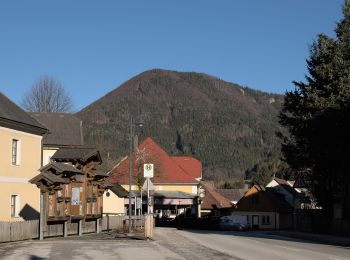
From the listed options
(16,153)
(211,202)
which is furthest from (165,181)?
(16,153)

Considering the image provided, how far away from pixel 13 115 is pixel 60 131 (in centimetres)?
1451

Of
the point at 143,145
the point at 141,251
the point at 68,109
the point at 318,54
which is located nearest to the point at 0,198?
the point at 141,251

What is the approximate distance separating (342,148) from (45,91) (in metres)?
49.0

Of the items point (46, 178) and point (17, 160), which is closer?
point (46, 178)

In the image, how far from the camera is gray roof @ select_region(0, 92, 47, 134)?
37656 mm

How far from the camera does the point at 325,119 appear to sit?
139 feet

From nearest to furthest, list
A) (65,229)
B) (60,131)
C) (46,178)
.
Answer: (46,178)
(65,229)
(60,131)

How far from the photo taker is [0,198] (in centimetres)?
3631

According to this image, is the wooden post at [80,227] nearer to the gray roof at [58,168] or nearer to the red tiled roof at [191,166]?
the gray roof at [58,168]

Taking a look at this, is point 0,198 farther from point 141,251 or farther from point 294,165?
point 294,165

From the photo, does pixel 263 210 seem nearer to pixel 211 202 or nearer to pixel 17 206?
pixel 211 202

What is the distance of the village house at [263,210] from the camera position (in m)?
91.6

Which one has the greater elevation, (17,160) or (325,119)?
(325,119)

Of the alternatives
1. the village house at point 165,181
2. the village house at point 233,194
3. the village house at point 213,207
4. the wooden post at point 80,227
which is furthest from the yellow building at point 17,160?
the village house at point 233,194
